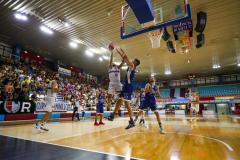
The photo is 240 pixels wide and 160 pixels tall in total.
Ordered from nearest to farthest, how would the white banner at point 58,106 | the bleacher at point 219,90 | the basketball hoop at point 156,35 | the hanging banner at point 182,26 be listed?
the basketball hoop at point 156,35 → the hanging banner at point 182,26 → the white banner at point 58,106 → the bleacher at point 219,90

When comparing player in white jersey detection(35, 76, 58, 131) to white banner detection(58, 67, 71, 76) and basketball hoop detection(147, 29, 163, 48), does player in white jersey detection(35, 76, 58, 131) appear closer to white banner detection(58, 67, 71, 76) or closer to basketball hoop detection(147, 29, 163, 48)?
basketball hoop detection(147, 29, 163, 48)

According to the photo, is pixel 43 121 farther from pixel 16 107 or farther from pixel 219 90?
pixel 219 90

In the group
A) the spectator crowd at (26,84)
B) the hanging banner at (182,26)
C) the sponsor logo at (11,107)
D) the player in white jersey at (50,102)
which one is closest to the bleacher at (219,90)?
the spectator crowd at (26,84)

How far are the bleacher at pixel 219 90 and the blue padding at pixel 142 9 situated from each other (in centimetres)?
2709

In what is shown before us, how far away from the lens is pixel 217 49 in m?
14.5

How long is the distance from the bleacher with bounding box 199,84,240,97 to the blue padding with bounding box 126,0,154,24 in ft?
88.9

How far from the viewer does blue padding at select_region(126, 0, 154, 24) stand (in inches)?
169

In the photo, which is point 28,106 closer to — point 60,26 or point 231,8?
point 60,26

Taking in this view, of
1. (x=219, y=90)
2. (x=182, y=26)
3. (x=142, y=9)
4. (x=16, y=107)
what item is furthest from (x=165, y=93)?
(x=142, y=9)

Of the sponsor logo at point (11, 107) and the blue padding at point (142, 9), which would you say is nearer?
the blue padding at point (142, 9)

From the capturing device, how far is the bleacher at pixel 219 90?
26.4m

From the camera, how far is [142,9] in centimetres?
457

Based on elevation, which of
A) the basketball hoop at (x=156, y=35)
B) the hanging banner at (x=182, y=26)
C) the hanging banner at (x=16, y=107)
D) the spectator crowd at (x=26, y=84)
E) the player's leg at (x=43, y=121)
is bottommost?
the player's leg at (x=43, y=121)

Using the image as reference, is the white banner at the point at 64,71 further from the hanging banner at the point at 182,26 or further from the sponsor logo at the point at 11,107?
the hanging banner at the point at 182,26
